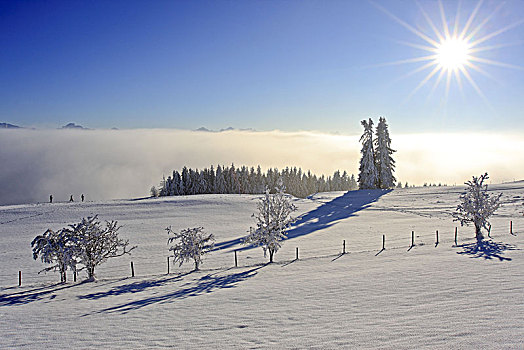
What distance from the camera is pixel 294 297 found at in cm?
1388

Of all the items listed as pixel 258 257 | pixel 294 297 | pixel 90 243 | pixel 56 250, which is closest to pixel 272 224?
pixel 258 257

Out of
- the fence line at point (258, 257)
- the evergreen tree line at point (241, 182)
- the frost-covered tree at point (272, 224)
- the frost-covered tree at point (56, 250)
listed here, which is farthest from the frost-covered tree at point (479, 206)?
Result: the evergreen tree line at point (241, 182)

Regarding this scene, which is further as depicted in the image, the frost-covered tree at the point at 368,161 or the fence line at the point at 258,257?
the frost-covered tree at the point at 368,161

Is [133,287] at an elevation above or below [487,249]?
below

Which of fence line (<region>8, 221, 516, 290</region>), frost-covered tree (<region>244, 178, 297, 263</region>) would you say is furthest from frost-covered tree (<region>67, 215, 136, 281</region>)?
frost-covered tree (<region>244, 178, 297, 263</region>)

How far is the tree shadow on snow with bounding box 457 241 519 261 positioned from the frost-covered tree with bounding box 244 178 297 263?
1105 centimetres

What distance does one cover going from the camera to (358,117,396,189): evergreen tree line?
2410 inches

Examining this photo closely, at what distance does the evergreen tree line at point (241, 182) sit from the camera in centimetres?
9581

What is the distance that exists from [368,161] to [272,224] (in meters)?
42.9

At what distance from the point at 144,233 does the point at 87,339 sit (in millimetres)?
24899

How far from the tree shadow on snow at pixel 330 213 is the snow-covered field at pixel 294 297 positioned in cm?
243

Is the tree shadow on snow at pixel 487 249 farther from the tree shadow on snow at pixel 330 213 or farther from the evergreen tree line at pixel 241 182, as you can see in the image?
the evergreen tree line at pixel 241 182

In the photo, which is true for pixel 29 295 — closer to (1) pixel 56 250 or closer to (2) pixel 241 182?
(1) pixel 56 250

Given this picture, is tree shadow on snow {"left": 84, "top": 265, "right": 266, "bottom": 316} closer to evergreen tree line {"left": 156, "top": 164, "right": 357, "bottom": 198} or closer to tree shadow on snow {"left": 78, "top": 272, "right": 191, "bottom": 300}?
tree shadow on snow {"left": 78, "top": 272, "right": 191, "bottom": 300}
